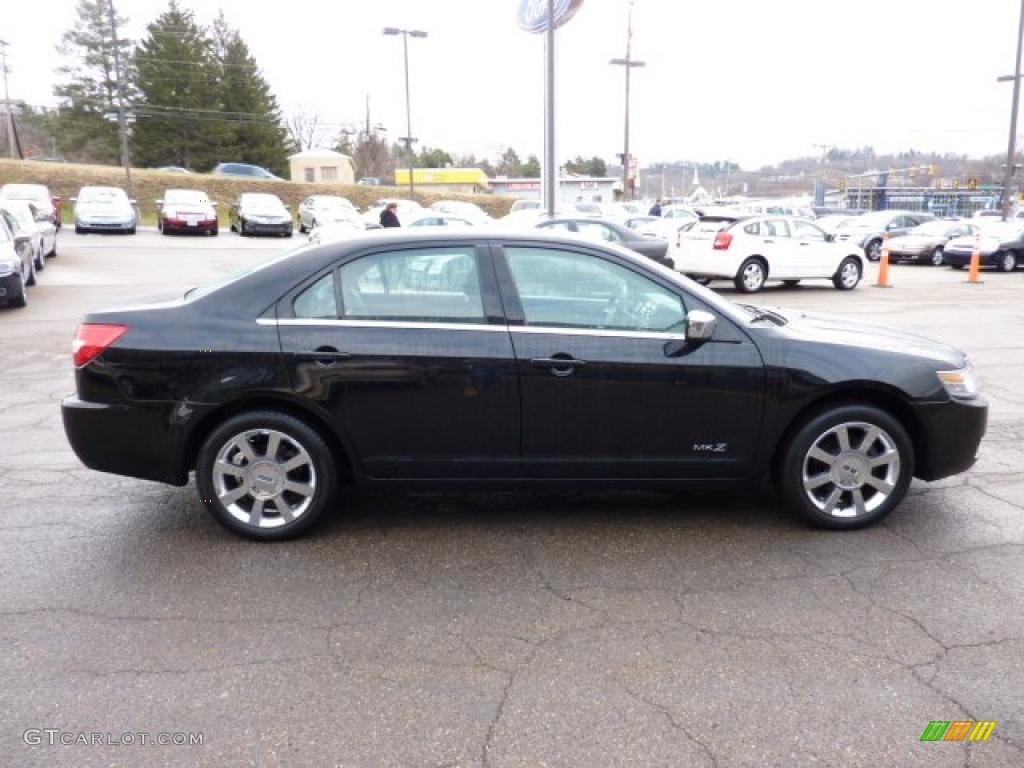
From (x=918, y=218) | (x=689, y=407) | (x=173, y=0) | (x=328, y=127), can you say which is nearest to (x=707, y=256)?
(x=689, y=407)

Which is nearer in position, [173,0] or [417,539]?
[417,539]

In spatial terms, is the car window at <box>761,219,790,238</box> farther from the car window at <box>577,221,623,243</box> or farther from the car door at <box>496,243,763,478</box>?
the car door at <box>496,243,763,478</box>

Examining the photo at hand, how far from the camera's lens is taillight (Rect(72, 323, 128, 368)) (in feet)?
14.0

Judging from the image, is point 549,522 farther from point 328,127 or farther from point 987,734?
point 328,127

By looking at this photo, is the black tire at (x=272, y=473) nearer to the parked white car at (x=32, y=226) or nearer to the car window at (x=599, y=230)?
the car window at (x=599, y=230)

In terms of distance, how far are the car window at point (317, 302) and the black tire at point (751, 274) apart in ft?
44.5

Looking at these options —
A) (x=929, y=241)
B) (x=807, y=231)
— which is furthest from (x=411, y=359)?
(x=929, y=241)

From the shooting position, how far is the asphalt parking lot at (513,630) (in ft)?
Answer: 9.23

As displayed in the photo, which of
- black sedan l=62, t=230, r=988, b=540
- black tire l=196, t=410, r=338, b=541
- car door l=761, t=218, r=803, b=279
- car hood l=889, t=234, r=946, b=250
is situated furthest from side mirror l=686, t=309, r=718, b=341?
car hood l=889, t=234, r=946, b=250

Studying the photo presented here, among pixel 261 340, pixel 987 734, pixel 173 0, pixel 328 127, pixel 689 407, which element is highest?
pixel 173 0

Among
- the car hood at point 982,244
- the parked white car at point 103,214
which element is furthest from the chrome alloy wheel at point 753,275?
the parked white car at point 103,214

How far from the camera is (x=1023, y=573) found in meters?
4.03

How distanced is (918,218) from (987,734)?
31061 millimetres

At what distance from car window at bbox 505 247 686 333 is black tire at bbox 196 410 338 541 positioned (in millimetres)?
1271
